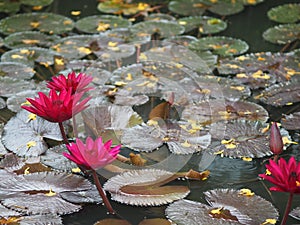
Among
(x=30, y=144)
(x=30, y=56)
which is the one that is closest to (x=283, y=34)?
(x=30, y=56)

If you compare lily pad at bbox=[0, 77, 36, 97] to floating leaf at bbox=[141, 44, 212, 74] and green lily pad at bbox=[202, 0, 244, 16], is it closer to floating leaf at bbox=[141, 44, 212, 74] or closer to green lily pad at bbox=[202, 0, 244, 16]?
floating leaf at bbox=[141, 44, 212, 74]

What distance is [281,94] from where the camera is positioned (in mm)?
2211

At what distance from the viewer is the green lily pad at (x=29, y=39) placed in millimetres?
2564

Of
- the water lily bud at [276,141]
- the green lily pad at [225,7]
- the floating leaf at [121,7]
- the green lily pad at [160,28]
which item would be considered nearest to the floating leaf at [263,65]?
the green lily pad at [160,28]

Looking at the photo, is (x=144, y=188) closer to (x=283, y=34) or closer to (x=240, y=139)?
(x=240, y=139)

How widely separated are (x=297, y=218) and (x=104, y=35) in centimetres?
129

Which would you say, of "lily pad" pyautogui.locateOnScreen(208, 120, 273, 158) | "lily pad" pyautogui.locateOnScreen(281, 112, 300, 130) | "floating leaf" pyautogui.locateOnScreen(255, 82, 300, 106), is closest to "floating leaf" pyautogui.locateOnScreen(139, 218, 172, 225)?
"lily pad" pyautogui.locateOnScreen(208, 120, 273, 158)

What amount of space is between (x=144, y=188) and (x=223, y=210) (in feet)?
0.73

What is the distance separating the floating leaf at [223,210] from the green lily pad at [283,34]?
42.5 inches

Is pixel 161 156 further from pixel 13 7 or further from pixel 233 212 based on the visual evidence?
pixel 13 7

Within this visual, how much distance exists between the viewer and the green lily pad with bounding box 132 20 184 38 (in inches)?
105

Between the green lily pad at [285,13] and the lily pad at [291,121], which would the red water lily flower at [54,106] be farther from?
the green lily pad at [285,13]

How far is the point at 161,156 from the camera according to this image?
6.15ft

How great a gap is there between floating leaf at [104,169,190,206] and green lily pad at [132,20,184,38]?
1001 mm
